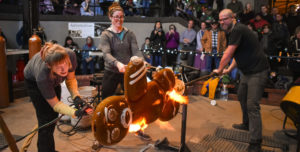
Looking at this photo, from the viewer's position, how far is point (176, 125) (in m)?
4.60

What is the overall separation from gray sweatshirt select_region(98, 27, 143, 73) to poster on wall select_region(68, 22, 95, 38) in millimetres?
6502

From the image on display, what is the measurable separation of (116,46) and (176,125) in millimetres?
1915

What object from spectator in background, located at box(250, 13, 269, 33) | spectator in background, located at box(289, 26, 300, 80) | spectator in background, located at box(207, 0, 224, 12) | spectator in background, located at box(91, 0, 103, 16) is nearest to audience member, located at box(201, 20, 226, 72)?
spectator in background, located at box(250, 13, 269, 33)

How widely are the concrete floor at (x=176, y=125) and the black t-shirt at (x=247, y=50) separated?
4.30 feet

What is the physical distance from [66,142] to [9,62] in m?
5.62

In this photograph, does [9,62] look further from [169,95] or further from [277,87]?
[277,87]

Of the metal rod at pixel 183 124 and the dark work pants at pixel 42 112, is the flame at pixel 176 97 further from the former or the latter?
the dark work pants at pixel 42 112

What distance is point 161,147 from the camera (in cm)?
363

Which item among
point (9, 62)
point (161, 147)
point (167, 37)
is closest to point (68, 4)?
point (9, 62)

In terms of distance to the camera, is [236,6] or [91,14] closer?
[236,6]

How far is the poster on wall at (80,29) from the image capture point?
9.68 metres

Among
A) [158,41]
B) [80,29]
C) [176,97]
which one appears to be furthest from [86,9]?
[176,97]

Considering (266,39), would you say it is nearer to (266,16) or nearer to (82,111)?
(266,16)

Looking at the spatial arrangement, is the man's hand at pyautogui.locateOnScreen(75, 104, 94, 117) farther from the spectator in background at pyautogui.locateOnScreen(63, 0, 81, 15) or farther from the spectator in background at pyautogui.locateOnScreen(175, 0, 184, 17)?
the spectator in background at pyautogui.locateOnScreen(63, 0, 81, 15)
